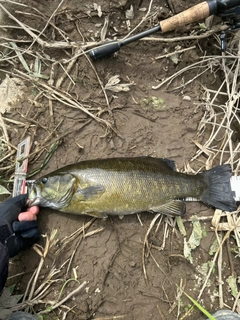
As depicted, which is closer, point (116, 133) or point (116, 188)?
point (116, 188)

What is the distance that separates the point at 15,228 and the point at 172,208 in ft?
5.35

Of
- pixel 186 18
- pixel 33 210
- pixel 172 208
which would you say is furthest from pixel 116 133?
pixel 186 18

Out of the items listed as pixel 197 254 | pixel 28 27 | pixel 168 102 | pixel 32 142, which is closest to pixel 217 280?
pixel 197 254

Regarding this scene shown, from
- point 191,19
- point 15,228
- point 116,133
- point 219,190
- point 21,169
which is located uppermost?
point 191,19

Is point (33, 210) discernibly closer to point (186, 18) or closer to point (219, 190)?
point (219, 190)

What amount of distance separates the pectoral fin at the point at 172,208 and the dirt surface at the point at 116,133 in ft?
0.74

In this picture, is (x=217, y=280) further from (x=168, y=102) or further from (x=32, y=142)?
(x=32, y=142)

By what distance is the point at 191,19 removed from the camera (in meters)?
3.74

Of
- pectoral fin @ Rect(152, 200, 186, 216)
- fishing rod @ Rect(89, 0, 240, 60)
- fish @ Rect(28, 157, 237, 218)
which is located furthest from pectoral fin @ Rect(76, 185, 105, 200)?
fishing rod @ Rect(89, 0, 240, 60)

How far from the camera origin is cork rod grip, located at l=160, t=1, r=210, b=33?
367 cm

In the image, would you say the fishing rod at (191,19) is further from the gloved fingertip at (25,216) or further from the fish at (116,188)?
the gloved fingertip at (25,216)

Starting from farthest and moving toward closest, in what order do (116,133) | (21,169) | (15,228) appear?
(116,133)
(21,169)
(15,228)

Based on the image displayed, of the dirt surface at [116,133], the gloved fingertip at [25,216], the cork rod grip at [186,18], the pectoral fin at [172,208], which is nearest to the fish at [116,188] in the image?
the pectoral fin at [172,208]

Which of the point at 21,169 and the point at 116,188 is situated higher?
the point at 21,169
